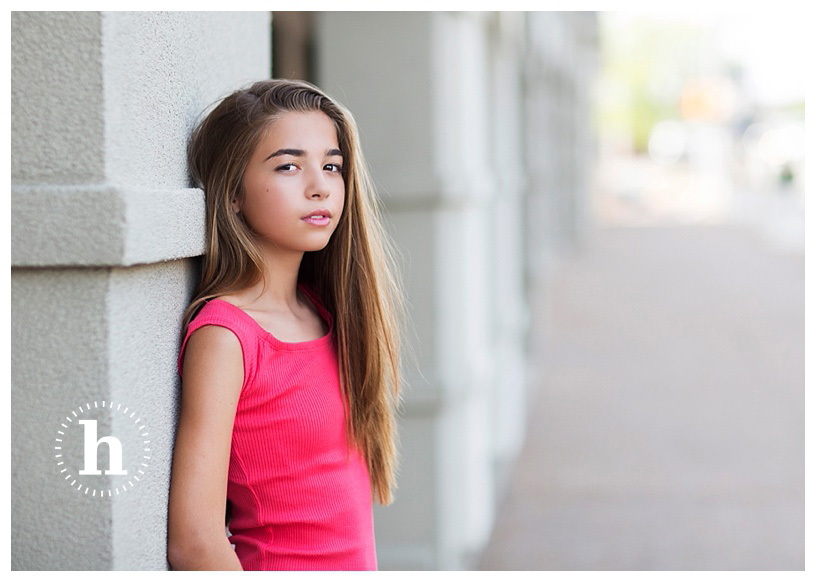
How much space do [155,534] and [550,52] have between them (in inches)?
413

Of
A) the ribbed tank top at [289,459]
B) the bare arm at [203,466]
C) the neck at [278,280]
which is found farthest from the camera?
the neck at [278,280]

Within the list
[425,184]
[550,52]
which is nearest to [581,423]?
[425,184]

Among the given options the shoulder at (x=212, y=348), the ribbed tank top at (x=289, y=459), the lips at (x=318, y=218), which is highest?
the lips at (x=318, y=218)

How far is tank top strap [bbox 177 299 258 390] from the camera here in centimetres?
174

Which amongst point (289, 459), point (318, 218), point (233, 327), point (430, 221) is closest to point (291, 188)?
point (318, 218)

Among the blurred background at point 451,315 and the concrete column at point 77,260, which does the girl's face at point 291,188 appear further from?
the concrete column at point 77,260

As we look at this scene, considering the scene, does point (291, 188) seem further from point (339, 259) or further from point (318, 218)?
point (339, 259)

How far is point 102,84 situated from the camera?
4.67 feet

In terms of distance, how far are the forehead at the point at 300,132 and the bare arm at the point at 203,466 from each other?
16.2 inches

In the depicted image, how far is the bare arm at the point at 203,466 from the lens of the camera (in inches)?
66.7

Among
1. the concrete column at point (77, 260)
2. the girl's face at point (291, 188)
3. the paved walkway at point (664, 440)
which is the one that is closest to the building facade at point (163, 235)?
the concrete column at point (77, 260)

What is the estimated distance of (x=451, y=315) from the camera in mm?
4324
